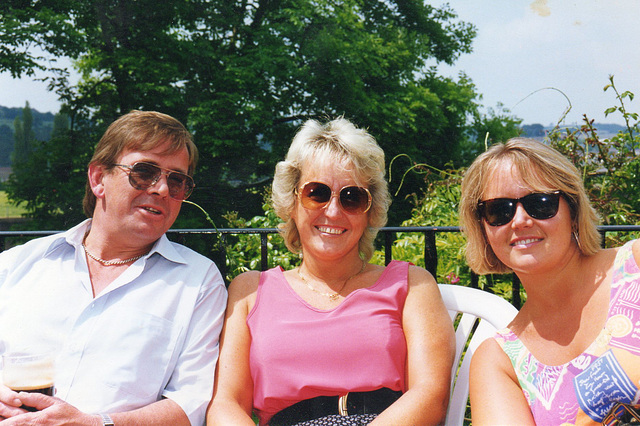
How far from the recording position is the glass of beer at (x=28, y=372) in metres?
1.47

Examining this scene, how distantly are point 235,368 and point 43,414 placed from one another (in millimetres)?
612

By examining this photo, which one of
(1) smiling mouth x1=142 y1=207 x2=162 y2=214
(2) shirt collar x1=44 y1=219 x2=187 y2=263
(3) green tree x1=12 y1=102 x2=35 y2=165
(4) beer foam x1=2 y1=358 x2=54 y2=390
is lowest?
(4) beer foam x1=2 y1=358 x2=54 y2=390

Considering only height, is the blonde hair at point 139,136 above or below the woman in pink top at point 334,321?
above

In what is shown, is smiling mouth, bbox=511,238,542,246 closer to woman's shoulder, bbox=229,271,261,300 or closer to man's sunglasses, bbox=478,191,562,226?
man's sunglasses, bbox=478,191,562,226

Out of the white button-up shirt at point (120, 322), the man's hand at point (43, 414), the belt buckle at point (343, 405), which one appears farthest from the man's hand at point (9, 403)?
the belt buckle at point (343, 405)

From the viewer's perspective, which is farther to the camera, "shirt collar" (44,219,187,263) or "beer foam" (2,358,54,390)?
"shirt collar" (44,219,187,263)

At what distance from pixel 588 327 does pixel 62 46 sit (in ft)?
33.0

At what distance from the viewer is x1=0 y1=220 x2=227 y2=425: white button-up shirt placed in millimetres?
1734

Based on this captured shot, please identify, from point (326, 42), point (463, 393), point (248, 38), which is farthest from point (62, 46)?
point (463, 393)

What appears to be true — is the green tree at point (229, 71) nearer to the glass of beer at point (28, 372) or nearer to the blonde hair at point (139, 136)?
the blonde hair at point (139, 136)

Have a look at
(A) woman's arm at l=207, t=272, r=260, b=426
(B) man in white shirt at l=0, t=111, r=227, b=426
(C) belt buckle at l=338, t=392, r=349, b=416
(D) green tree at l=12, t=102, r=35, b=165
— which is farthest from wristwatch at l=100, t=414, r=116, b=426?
(D) green tree at l=12, t=102, r=35, b=165

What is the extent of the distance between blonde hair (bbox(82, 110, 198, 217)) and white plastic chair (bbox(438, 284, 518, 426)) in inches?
50.7

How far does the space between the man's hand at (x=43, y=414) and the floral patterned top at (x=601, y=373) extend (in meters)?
1.42

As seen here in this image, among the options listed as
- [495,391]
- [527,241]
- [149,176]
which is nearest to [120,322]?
[149,176]
